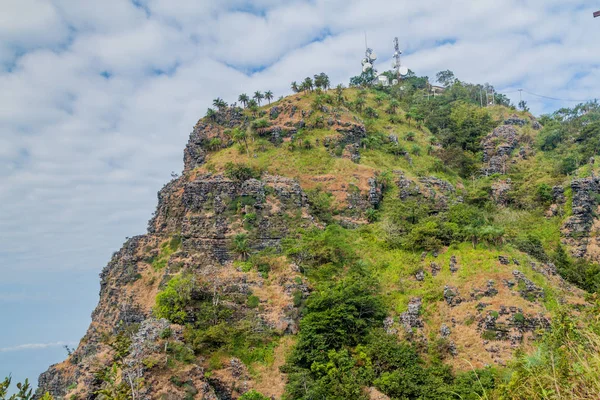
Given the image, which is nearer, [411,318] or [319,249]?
[411,318]

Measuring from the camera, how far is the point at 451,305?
3475 cm

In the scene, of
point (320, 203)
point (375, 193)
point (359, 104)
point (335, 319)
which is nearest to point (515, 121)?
point (359, 104)

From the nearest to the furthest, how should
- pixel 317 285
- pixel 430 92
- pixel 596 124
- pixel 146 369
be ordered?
pixel 146 369 < pixel 317 285 < pixel 596 124 < pixel 430 92

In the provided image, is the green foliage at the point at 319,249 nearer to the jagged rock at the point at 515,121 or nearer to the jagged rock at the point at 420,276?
the jagged rock at the point at 420,276

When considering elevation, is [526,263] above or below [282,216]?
below

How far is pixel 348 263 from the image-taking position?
41625 mm

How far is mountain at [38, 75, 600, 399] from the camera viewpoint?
29.6 m

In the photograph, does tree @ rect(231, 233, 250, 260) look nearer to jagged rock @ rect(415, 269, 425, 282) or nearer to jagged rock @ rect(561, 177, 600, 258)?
jagged rock @ rect(415, 269, 425, 282)

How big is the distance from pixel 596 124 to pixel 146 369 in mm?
66025

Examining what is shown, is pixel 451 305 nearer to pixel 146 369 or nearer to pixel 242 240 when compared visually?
pixel 242 240

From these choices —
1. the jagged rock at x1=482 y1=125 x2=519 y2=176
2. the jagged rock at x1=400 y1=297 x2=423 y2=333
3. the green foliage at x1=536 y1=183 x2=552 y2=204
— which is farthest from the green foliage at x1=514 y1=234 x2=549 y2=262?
the jagged rock at x1=482 y1=125 x2=519 y2=176

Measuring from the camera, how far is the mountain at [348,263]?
1164 inches

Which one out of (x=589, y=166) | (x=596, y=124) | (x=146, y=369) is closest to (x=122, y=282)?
(x=146, y=369)

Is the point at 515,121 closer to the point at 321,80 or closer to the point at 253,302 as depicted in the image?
the point at 321,80
